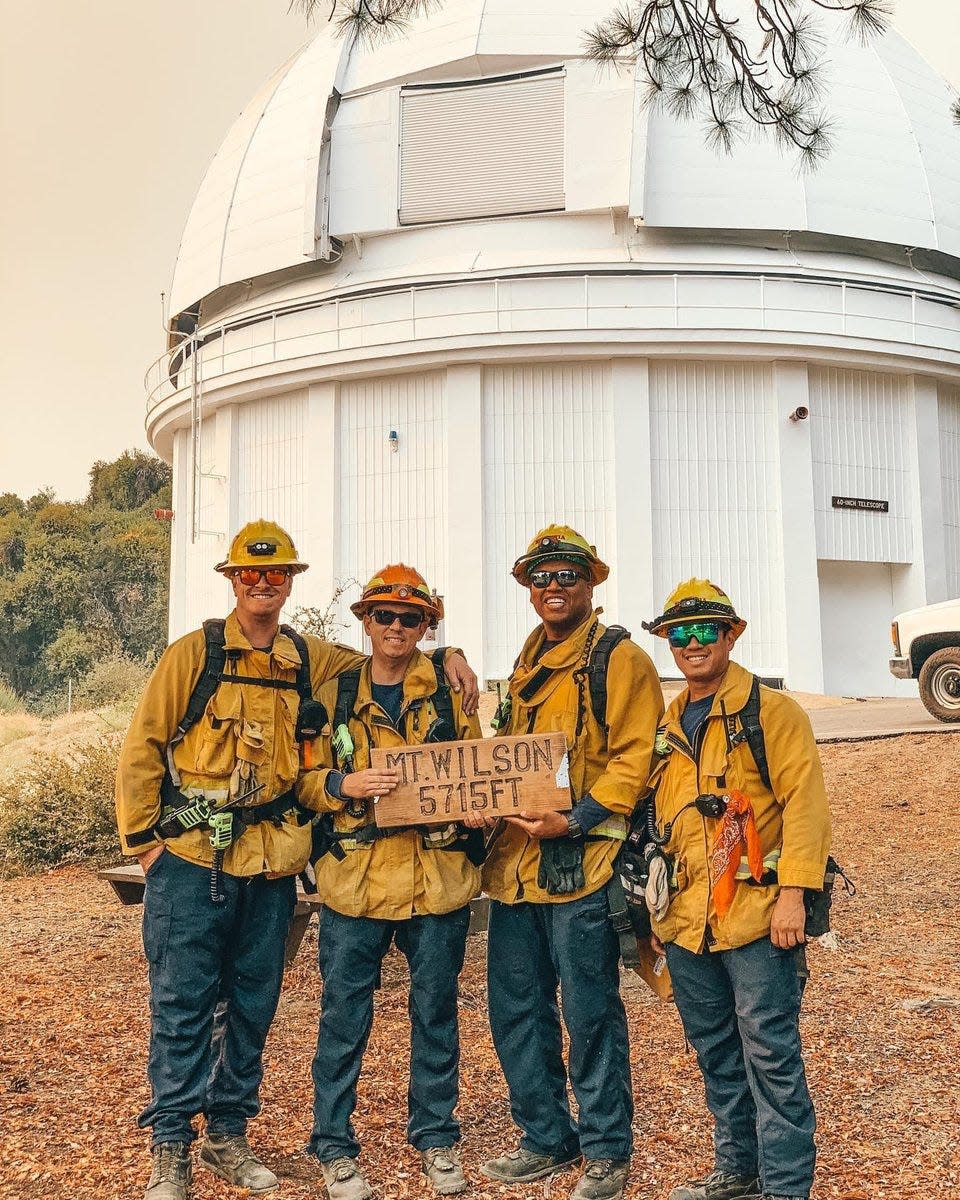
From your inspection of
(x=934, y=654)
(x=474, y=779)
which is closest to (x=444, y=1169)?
(x=474, y=779)

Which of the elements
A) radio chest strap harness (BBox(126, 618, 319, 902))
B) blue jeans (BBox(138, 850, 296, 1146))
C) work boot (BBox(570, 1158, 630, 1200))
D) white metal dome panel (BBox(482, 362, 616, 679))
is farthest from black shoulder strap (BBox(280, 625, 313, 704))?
white metal dome panel (BBox(482, 362, 616, 679))

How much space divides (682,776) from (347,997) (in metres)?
1.28

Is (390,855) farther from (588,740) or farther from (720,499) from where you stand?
(720,499)

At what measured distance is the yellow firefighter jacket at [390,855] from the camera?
155 inches

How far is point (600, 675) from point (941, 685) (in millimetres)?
9657

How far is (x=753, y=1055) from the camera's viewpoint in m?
3.53

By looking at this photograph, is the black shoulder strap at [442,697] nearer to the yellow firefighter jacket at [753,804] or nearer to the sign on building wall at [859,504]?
the yellow firefighter jacket at [753,804]

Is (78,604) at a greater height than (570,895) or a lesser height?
greater

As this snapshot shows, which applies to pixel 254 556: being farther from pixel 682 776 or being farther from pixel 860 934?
pixel 860 934

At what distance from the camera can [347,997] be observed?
3.91m

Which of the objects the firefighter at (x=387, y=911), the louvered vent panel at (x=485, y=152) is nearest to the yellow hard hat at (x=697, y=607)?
the firefighter at (x=387, y=911)

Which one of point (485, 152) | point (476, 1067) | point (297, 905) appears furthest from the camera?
point (485, 152)

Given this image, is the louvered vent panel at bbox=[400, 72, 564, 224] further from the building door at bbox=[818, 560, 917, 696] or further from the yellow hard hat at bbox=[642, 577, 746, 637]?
the yellow hard hat at bbox=[642, 577, 746, 637]

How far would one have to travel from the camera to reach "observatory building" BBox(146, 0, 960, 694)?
62.5 feet
